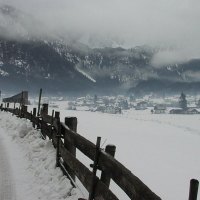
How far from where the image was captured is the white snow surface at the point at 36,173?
294 inches

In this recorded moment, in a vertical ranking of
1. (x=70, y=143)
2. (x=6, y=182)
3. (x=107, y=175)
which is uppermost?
(x=70, y=143)

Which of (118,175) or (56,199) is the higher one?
(118,175)

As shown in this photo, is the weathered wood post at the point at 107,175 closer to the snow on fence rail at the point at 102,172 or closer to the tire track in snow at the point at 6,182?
the snow on fence rail at the point at 102,172

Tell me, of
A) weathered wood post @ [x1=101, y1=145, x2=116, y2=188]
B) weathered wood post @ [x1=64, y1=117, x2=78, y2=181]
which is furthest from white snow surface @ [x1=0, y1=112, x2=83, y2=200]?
weathered wood post @ [x1=101, y1=145, x2=116, y2=188]

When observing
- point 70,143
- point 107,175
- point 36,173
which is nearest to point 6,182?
point 36,173

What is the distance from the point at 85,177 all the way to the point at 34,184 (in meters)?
2.51

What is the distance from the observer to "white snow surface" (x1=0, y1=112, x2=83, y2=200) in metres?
7.46

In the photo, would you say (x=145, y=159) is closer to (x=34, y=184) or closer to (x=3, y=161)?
(x=3, y=161)

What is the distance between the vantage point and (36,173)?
927 cm

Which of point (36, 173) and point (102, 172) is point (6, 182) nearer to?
point (36, 173)

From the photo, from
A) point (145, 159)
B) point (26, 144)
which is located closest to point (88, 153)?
point (26, 144)

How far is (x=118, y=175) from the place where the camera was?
16.2 ft

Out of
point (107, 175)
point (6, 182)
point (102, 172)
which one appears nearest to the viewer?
point (107, 175)

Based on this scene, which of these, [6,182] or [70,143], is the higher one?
[70,143]
